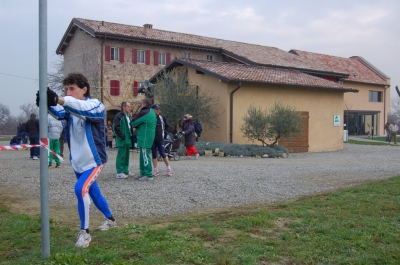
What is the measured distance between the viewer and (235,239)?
193 inches

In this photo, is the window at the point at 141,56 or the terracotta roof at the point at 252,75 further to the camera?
the window at the point at 141,56

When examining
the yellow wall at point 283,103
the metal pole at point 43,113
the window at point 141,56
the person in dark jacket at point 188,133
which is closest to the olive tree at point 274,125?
the yellow wall at point 283,103

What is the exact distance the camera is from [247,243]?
15.5 feet

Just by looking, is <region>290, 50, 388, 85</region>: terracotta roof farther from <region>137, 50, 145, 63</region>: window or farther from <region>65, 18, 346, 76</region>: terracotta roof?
<region>137, 50, 145, 63</region>: window

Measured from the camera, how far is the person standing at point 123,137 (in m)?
9.76

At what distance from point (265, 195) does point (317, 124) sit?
1660 centimetres

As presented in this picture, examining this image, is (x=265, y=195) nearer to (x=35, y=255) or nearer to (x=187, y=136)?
(x=35, y=255)

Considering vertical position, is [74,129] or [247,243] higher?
[74,129]

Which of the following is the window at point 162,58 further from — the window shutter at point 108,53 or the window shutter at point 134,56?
the window shutter at point 108,53

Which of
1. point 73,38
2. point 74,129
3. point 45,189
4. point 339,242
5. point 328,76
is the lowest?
point 339,242

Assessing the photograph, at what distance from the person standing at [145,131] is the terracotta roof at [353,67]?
3575 centimetres

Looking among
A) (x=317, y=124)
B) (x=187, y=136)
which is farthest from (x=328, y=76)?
(x=187, y=136)

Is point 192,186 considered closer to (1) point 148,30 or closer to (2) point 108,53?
(2) point 108,53

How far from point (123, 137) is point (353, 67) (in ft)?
138
